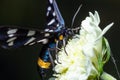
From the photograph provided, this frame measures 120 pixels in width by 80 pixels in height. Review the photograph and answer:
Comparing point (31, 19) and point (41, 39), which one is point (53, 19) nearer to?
point (41, 39)

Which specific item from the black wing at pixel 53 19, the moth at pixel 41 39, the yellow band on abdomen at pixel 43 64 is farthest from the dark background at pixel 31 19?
the yellow band on abdomen at pixel 43 64

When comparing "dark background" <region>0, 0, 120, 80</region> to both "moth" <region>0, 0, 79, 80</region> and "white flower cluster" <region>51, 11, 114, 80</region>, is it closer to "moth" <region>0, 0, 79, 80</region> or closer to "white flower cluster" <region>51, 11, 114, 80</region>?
"moth" <region>0, 0, 79, 80</region>

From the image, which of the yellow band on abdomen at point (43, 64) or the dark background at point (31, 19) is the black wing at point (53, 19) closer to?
the yellow band on abdomen at point (43, 64)

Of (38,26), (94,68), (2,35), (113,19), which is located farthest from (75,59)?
(38,26)

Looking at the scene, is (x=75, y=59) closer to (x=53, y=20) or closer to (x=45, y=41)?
(x=45, y=41)

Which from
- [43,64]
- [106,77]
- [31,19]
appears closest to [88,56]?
[106,77]

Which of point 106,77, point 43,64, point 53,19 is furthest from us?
point 53,19
